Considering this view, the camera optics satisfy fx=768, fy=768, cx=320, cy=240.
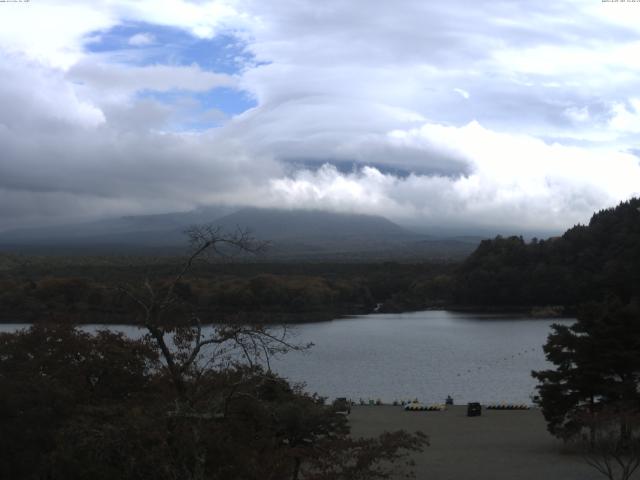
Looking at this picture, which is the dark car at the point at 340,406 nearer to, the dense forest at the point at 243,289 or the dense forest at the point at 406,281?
the dense forest at the point at 243,289

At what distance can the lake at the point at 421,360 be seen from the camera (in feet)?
109

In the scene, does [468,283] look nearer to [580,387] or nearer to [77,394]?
[580,387]

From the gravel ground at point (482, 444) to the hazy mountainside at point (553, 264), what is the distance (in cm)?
4634

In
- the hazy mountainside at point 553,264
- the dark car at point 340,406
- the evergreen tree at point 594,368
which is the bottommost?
the dark car at point 340,406

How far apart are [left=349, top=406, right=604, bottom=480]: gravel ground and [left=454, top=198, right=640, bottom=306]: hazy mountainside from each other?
46344 mm

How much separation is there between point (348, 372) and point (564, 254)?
4533 cm

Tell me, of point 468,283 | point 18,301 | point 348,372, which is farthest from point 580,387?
point 468,283

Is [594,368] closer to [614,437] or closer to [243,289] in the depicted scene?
[614,437]

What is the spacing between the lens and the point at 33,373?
11.7 meters

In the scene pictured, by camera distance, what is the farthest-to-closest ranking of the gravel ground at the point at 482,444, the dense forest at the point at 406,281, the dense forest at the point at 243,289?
the dense forest at the point at 406,281
the dense forest at the point at 243,289
the gravel ground at the point at 482,444

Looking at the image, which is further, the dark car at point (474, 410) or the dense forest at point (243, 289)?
the dense forest at point (243, 289)

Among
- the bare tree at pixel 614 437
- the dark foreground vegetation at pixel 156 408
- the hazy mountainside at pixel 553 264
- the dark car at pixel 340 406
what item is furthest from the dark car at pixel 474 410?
the hazy mountainside at pixel 553 264

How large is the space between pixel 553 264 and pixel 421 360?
38072 millimetres

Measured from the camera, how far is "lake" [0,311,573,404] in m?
33.3
